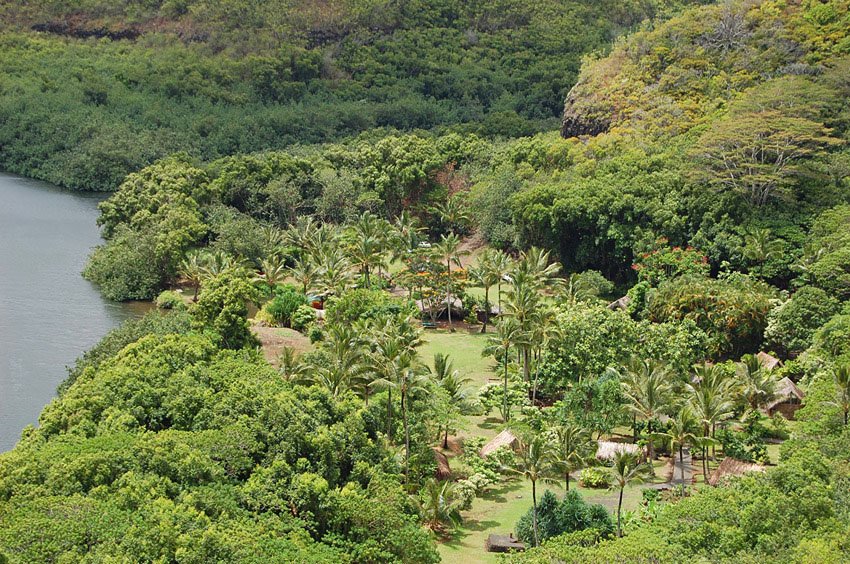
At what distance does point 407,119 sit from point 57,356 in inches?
2518

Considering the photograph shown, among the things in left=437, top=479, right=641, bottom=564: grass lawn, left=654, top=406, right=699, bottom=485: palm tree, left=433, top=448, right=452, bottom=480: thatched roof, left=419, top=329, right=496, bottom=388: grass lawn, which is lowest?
left=419, top=329, right=496, bottom=388: grass lawn

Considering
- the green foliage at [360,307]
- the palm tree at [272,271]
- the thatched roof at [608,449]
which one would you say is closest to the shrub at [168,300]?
the palm tree at [272,271]

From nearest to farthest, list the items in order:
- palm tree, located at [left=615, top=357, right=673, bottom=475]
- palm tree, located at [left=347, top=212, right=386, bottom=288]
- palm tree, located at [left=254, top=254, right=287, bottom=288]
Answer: palm tree, located at [left=615, top=357, right=673, bottom=475] → palm tree, located at [left=347, top=212, right=386, bottom=288] → palm tree, located at [left=254, top=254, right=287, bottom=288]

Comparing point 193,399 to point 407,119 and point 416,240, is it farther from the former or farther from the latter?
point 407,119

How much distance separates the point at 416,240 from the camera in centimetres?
6606

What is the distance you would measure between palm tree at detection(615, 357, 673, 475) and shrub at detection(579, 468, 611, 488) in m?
1.80

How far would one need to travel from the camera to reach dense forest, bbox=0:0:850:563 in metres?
31.7

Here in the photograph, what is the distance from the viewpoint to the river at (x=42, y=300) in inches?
1971

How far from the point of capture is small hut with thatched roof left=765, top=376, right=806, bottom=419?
152ft

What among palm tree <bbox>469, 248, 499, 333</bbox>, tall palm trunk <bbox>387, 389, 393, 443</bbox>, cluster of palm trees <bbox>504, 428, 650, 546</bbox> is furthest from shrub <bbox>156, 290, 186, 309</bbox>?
cluster of palm trees <bbox>504, 428, 650, 546</bbox>

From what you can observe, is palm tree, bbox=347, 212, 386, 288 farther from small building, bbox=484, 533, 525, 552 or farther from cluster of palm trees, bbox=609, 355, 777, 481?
small building, bbox=484, 533, 525, 552

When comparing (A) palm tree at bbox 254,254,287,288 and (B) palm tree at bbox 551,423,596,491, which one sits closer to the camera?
(B) palm tree at bbox 551,423,596,491

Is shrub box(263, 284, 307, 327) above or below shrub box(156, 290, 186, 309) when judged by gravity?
above

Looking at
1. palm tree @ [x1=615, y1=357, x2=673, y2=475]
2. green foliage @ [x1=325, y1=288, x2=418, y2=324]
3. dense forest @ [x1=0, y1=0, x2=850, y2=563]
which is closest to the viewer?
dense forest @ [x1=0, y1=0, x2=850, y2=563]
